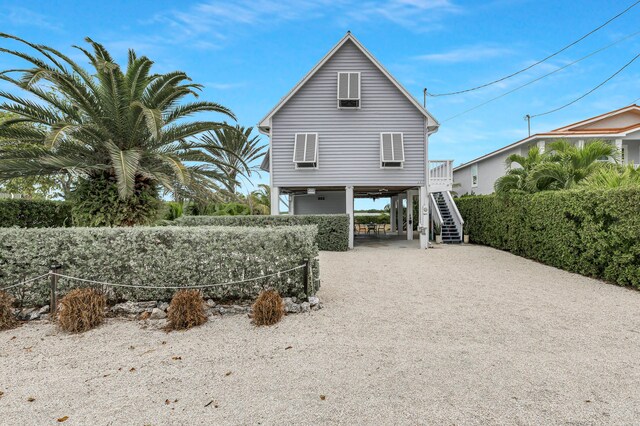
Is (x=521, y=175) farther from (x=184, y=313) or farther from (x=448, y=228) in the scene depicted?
(x=184, y=313)

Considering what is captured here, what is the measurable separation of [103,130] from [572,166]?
44.3ft

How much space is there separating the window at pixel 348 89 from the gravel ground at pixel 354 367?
33.5ft

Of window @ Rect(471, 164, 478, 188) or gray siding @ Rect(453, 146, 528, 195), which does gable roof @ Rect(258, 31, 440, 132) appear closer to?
gray siding @ Rect(453, 146, 528, 195)

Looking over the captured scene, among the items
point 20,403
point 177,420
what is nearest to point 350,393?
point 177,420

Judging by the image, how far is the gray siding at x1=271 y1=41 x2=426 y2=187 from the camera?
47.1 feet

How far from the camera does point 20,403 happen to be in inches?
122

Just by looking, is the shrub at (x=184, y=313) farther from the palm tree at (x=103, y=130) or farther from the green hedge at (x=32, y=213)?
the green hedge at (x=32, y=213)

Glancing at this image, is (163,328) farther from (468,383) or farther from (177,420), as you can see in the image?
(468,383)

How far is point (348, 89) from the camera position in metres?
14.1

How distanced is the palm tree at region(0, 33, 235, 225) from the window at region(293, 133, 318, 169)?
5919 mm

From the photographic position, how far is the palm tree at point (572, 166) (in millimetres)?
10352

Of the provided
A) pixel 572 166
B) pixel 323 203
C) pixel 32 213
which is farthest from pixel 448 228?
pixel 32 213

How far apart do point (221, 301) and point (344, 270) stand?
4.37m

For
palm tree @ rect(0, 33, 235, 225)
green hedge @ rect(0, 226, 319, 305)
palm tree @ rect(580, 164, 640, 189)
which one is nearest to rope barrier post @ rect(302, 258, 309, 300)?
green hedge @ rect(0, 226, 319, 305)
